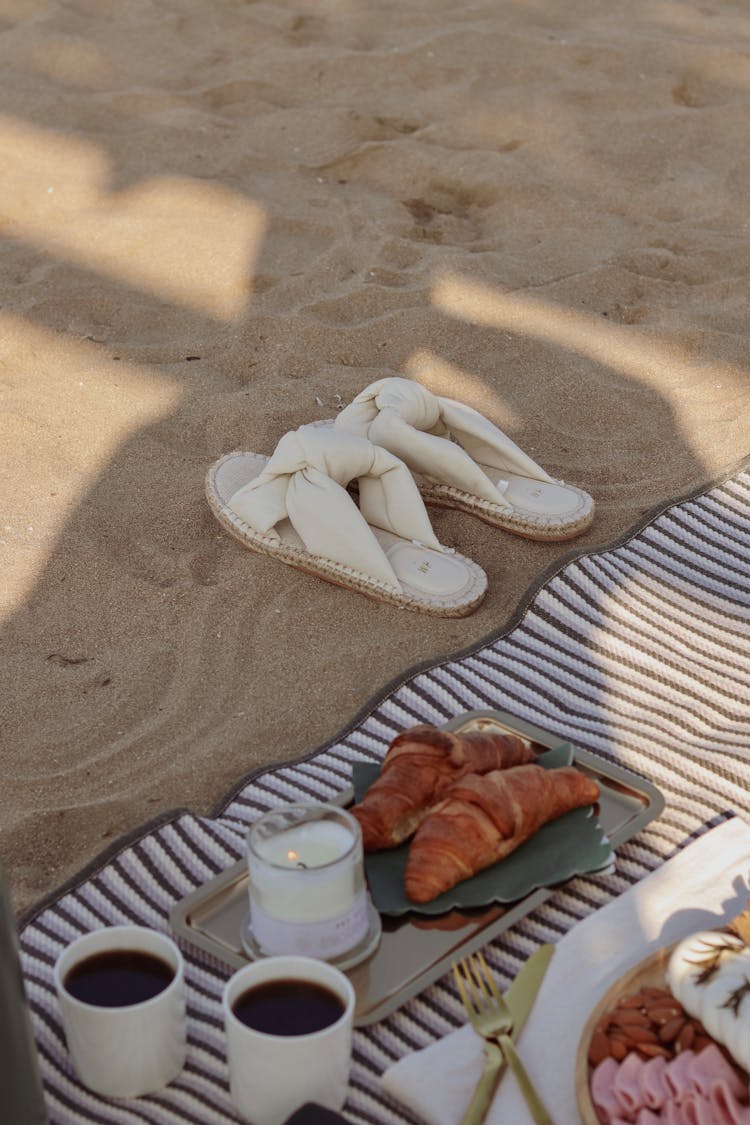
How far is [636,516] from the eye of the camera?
260 centimetres

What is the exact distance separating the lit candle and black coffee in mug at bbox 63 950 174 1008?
0.41ft

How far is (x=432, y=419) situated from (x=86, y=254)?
1325mm

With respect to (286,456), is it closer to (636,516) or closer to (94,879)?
(636,516)

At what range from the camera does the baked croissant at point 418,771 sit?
1.52m

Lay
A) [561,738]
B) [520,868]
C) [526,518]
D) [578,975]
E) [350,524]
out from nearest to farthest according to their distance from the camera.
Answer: [578,975] < [520,868] < [561,738] < [350,524] < [526,518]

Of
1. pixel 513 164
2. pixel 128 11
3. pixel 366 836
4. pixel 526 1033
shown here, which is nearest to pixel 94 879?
pixel 366 836

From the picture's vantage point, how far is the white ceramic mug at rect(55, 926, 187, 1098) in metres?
1.26

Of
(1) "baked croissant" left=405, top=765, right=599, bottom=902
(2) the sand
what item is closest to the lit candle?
(1) "baked croissant" left=405, top=765, right=599, bottom=902

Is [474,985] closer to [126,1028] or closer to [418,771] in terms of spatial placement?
[418,771]

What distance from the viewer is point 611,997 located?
127cm

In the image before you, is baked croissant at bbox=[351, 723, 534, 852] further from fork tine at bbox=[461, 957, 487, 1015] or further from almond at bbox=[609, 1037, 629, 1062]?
almond at bbox=[609, 1037, 629, 1062]

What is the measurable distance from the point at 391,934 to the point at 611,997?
28 centimetres

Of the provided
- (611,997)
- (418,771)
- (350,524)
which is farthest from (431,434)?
(611,997)

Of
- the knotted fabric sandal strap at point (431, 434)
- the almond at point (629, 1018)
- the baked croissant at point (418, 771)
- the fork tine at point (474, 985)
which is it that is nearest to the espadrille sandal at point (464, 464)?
the knotted fabric sandal strap at point (431, 434)
